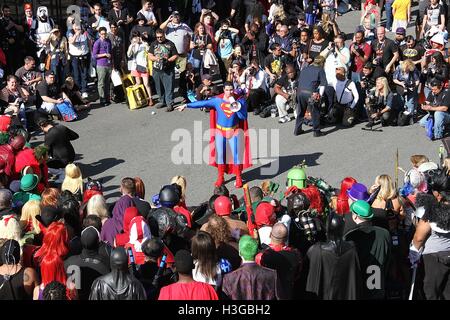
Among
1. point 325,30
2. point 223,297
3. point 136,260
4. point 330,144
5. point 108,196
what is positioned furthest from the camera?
point 325,30

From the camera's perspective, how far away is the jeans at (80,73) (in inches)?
674

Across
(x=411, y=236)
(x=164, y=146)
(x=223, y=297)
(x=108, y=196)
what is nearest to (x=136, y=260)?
(x=223, y=297)

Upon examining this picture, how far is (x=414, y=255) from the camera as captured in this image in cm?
879

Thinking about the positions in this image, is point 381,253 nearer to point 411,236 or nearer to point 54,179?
point 411,236

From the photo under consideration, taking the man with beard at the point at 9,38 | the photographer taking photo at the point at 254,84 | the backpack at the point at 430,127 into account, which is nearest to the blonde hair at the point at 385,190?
the backpack at the point at 430,127

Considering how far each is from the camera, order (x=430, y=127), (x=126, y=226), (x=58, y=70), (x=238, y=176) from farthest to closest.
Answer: (x=58, y=70), (x=430, y=127), (x=238, y=176), (x=126, y=226)

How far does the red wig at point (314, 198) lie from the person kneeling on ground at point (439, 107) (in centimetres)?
521

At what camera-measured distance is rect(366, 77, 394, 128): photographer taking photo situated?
15.1 meters

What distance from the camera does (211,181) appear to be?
1353 cm

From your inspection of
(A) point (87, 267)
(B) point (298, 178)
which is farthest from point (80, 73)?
(A) point (87, 267)

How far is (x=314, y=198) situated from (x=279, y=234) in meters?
2.00

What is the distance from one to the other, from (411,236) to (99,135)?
309 inches

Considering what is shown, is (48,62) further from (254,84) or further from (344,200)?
(344,200)

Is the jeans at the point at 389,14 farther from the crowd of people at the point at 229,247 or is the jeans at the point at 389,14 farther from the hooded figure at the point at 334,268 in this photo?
the hooded figure at the point at 334,268
